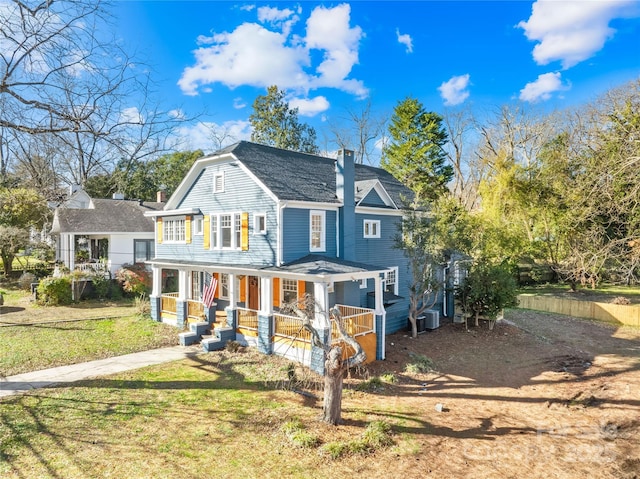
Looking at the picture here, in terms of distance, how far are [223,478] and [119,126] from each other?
7016 millimetres

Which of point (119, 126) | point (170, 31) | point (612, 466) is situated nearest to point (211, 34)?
point (170, 31)

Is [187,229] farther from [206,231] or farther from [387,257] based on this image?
[387,257]

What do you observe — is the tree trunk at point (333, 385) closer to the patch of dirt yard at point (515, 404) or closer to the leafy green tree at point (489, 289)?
the patch of dirt yard at point (515, 404)

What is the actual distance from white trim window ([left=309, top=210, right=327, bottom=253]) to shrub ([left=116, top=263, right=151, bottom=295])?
13.5 m

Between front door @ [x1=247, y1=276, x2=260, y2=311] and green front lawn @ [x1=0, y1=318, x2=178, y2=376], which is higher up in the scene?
front door @ [x1=247, y1=276, x2=260, y2=311]

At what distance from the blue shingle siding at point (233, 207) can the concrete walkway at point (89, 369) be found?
4157 millimetres

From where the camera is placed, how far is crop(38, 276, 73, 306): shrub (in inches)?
837

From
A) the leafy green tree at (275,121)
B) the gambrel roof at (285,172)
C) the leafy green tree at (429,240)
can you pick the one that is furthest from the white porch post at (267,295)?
the leafy green tree at (275,121)

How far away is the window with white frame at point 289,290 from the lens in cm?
1636

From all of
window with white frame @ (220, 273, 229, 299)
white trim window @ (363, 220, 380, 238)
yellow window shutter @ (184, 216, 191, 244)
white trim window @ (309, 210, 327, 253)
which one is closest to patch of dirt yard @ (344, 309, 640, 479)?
white trim window @ (363, 220, 380, 238)

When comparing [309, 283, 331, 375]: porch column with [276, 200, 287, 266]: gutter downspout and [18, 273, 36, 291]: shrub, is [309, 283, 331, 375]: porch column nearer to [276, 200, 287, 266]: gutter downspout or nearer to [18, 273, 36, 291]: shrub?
[276, 200, 287, 266]: gutter downspout

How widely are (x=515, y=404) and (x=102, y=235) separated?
26.3 meters

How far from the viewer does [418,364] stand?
13.0 m

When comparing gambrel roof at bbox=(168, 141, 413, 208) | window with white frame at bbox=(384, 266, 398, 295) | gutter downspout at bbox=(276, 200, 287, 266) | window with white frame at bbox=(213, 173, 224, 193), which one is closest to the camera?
gutter downspout at bbox=(276, 200, 287, 266)
